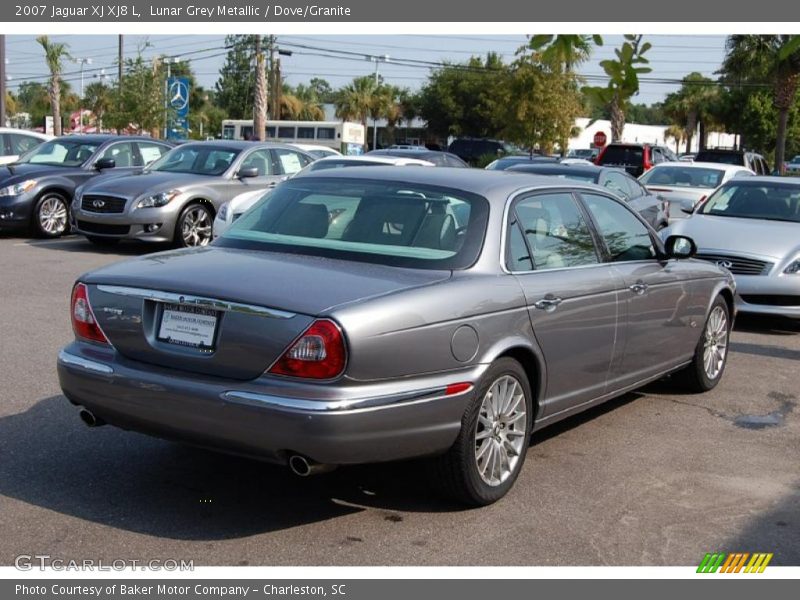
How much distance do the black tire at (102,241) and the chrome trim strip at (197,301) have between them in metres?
9.95

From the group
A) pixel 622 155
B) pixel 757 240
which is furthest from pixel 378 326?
pixel 622 155

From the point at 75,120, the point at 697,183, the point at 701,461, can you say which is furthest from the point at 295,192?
the point at 75,120

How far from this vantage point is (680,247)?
7.14 metres

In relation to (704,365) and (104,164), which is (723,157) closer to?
(104,164)

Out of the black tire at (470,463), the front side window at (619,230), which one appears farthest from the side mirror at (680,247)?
the black tire at (470,463)

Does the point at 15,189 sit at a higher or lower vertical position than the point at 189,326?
lower

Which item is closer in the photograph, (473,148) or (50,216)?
(50,216)

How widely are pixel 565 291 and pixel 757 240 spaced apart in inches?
228

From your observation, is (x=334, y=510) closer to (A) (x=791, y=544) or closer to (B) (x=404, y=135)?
(A) (x=791, y=544)

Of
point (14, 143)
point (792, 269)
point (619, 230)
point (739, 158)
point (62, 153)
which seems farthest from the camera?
point (739, 158)

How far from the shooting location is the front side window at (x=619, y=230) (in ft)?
20.2

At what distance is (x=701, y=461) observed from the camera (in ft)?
19.3

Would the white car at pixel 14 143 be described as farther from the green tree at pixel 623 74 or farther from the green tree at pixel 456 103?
the green tree at pixel 456 103

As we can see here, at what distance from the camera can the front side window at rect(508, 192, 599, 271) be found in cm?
536
